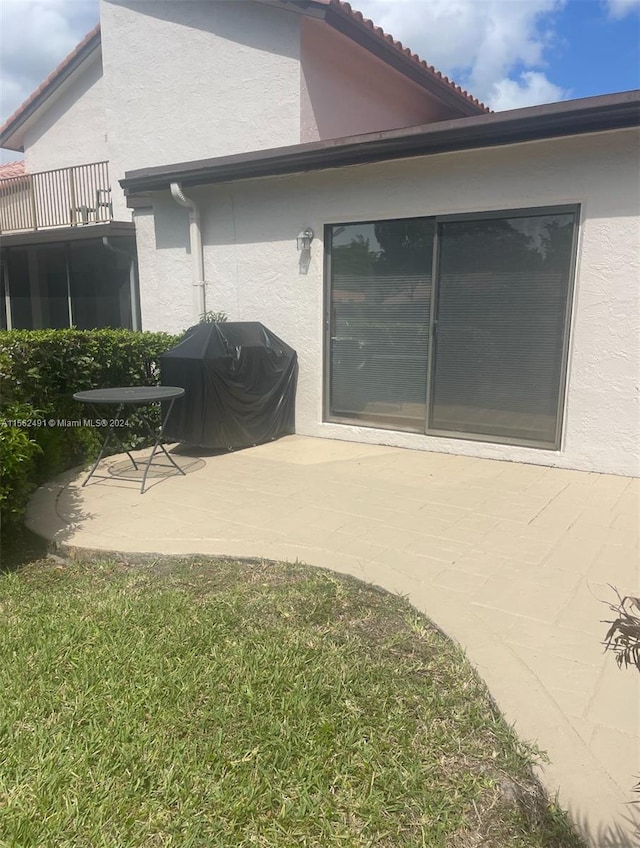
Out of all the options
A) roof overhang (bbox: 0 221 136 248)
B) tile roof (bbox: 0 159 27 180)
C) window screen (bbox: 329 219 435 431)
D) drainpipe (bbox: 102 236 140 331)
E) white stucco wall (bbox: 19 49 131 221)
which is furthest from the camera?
tile roof (bbox: 0 159 27 180)

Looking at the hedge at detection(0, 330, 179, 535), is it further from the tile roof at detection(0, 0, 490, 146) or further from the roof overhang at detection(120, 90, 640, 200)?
the tile roof at detection(0, 0, 490, 146)

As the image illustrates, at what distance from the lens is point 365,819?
72.4 inches

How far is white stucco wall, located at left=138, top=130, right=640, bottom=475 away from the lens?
534cm

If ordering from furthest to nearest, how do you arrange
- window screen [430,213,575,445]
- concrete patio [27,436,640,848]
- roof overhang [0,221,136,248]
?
1. roof overhang [0,221,136,248]
2. window screen [430,213,575,445]
3. concrete patio [27,436,640,848]

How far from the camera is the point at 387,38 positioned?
28.6ft

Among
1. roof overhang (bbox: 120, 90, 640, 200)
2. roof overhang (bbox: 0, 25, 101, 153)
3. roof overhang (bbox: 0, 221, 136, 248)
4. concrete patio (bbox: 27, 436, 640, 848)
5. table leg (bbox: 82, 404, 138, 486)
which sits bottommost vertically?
concrete patio (bbox: 27, 436, 640, 848)

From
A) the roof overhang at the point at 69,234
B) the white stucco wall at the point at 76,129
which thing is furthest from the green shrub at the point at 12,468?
the white stucco wall at the point at 76,129

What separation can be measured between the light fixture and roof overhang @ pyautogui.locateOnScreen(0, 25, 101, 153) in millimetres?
8182

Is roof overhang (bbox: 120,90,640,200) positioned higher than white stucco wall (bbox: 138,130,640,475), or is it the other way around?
roof overhang (bbox: 120,90,640,200)

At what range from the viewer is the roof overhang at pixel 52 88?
1201 centimetres

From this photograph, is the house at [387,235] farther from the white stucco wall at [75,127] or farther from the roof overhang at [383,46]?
the white stucco wall at [75,127]

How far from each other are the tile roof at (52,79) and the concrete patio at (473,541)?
10.1 m

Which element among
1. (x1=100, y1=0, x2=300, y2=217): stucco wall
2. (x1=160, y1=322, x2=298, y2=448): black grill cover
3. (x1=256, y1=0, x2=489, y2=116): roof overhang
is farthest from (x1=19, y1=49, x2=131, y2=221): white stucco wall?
(x1=160, y1=322, x2=298, y2=448): black grill cover

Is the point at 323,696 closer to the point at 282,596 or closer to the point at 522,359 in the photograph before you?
the point at 282,596
